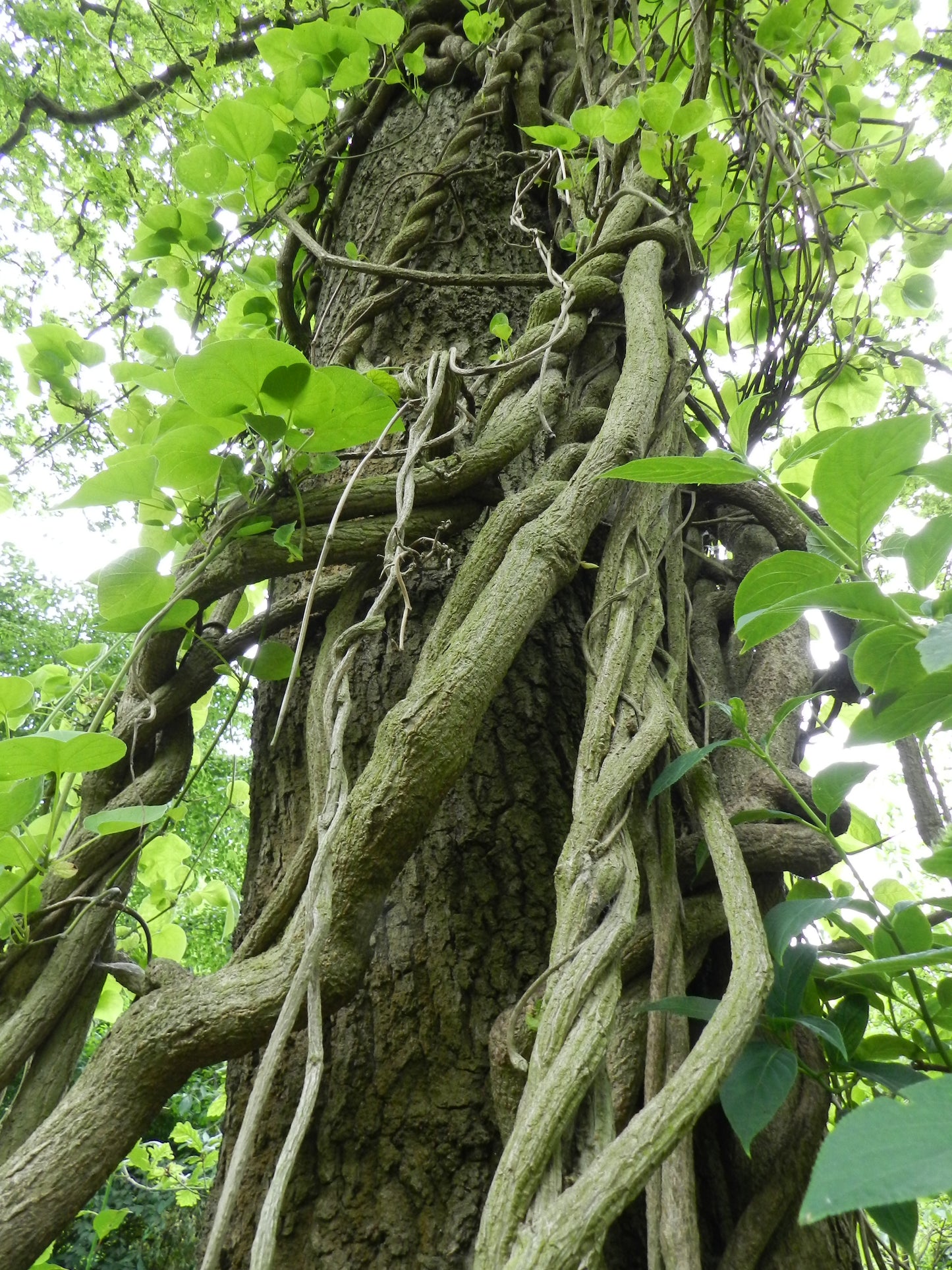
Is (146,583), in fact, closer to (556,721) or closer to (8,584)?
(556,721)

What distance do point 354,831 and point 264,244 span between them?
141cm

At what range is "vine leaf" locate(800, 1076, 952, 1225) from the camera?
7.7 inches

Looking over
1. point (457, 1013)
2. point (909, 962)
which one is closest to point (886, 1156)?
point (909, 962)

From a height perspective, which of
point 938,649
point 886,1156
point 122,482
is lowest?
point 886,1156

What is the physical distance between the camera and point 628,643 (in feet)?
1.99

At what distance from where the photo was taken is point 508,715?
0.68m

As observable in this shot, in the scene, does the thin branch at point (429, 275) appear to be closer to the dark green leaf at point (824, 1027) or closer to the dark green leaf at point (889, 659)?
the dark green leaf at point (889, 659)

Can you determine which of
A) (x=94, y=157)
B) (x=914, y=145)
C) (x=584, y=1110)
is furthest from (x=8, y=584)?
(x=584, y=1110)

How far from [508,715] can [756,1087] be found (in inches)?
12.7

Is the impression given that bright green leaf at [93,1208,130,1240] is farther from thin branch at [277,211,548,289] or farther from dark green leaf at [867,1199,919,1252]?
thin branch at [277,211,548,289]

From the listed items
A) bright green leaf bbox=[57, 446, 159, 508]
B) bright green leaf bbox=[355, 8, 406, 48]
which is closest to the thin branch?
bright green leaf bbox=[355, 8, 406, 48]

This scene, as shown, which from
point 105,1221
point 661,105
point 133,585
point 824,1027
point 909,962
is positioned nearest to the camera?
point 909,962

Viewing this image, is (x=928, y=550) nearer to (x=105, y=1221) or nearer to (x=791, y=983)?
(x=791, y=983)

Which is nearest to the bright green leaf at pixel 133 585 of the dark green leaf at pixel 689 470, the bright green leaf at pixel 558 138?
the dark green leaf at pixel 689 470
